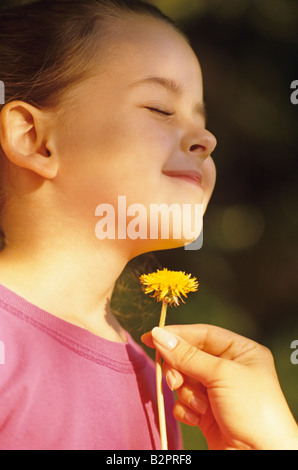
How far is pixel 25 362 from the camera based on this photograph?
64cm

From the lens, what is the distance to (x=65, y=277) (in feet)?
2.42

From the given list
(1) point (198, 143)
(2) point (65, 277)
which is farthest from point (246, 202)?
(2) point (65, 277)

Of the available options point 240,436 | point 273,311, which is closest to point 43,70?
point 240,436

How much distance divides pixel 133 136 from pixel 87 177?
94mm

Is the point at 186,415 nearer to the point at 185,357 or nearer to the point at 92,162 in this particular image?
the point at 185,357

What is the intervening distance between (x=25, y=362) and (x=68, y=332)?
0.08 m

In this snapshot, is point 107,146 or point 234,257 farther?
point 234,257

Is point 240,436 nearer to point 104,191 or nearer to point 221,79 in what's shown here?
point 104,191

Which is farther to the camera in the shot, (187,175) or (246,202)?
(246,202)

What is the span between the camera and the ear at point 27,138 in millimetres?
730

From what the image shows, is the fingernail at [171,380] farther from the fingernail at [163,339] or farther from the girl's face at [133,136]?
the girl's face at [133,136]

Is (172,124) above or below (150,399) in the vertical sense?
above
